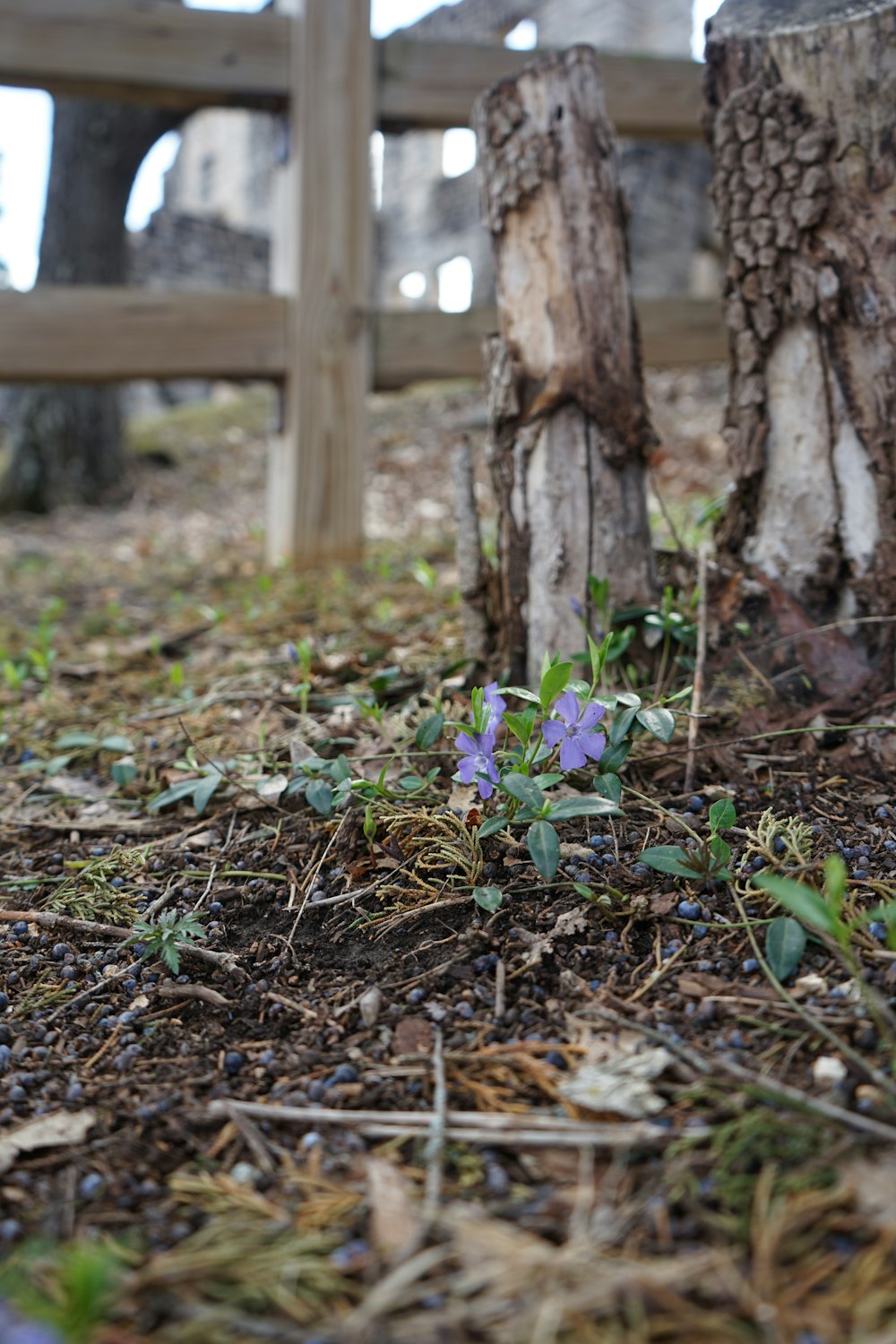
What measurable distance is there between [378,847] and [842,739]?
33.4 inches

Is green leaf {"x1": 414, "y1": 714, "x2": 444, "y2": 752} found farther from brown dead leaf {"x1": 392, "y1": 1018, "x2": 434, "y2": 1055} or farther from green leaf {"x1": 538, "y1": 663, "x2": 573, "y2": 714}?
brown dead leaf {"x1": 392, "y1": 1018, "x2": 434, "y2": 1055}

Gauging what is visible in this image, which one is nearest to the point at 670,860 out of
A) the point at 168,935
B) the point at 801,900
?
the point at 801,900

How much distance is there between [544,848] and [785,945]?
12.5 inches

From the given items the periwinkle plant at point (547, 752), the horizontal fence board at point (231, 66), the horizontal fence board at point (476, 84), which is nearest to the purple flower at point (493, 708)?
the periwinkle plant at point (547, 752)

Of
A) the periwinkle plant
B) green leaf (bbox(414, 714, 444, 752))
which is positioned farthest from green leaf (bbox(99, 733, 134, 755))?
the periwinkle plant

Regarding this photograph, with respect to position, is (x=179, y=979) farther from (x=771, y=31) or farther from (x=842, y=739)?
(x=771, y=31)

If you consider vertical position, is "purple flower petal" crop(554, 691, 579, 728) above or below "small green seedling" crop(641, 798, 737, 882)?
above

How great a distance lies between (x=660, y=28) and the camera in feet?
40.1

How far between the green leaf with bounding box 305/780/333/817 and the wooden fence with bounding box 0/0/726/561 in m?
2.06

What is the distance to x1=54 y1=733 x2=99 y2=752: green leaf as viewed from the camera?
85.7 inches

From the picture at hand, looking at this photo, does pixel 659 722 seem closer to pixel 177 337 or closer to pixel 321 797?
pixel 321 797

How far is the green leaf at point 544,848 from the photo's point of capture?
1.34 metres

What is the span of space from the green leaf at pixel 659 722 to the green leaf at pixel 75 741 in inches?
47.3

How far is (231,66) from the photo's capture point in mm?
3426
